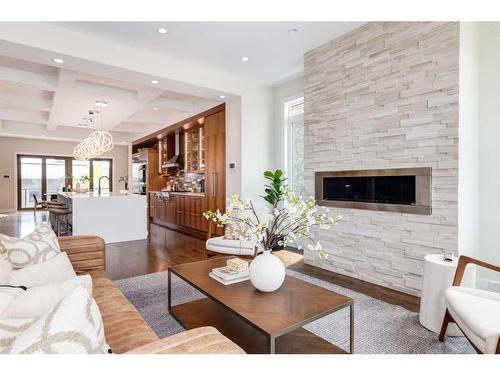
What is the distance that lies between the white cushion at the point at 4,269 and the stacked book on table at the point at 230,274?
1237 mm

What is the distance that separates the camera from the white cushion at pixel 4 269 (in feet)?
4.89

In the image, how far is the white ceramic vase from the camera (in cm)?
187

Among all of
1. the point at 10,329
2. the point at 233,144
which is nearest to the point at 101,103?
the point at 233,144

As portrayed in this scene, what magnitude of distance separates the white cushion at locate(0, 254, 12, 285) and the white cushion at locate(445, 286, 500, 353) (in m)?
2.45

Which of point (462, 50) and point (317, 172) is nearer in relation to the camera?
point (462, 50)

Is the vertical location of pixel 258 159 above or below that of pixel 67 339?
above

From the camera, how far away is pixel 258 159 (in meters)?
5.12

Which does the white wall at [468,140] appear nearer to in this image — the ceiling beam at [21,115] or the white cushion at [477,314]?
the white cushion at [477,314]

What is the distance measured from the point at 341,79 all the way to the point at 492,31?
1.47 metres

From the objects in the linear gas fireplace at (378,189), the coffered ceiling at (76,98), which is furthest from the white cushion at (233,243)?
the coffered ceiling at (76,98)

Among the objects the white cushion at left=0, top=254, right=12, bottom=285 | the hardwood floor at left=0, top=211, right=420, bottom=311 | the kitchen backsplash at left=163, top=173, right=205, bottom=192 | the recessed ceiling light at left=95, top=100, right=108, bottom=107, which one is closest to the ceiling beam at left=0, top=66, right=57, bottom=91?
the recessed ceiling light at left=95, top=100, right=108, bottom=107
